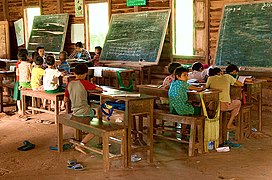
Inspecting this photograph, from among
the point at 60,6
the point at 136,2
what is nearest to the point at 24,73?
the point at 136,2

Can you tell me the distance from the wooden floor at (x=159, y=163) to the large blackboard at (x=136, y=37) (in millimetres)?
4415

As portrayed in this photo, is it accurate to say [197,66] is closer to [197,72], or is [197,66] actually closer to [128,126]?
[197,72]

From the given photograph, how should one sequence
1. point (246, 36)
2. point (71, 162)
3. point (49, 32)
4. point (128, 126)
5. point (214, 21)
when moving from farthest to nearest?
point (49, 32) < point (214, 21) < point (246, 36) < point (71, 162) < point (128, 126)

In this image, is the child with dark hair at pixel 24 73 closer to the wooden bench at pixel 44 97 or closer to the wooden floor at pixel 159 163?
the wooden bench at pixel 44 97

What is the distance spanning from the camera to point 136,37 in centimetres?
1140

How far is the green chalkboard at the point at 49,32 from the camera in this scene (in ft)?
45.9

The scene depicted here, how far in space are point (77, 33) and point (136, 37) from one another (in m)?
3.27

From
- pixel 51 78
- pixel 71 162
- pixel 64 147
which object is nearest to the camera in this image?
pixel 71 162

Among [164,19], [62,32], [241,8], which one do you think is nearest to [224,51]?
[241,8]

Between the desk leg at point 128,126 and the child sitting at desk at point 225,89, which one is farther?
the child sitting at desk at point 225,89

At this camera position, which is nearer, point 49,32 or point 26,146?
point 26,146

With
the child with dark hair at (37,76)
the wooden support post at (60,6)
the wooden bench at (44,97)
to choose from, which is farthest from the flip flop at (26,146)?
the wooden support post at (60,6)

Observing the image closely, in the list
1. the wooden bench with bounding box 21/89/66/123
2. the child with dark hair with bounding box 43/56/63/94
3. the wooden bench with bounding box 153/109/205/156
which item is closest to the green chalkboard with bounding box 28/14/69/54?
the wooden bench with bounding box 21/89/66/123

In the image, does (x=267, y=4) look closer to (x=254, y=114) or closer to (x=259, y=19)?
(x=259, y=19)
